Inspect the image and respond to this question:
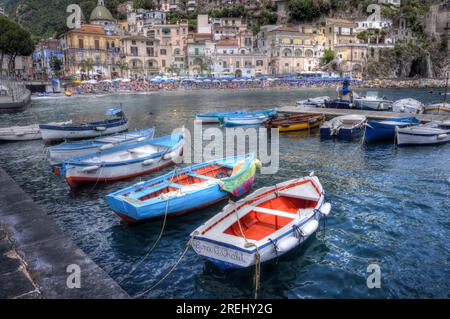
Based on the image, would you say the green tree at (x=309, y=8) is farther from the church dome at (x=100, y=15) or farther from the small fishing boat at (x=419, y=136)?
the small fishing boat at (x=419, y=136)

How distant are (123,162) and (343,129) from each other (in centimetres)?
1494

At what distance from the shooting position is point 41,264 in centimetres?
727

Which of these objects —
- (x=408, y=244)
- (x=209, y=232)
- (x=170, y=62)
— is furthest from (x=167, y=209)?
(x=170, y=62)

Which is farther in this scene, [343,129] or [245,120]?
[245,120]

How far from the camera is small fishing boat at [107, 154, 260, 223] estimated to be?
11.4 m

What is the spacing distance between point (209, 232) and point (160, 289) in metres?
1.68

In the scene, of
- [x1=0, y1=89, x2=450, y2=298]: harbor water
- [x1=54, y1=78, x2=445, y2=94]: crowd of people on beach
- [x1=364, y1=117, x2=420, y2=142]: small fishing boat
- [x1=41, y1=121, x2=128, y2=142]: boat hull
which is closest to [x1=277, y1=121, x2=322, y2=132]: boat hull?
Answer: [x1=364, y1=117, x2=420, y2=142]: small fishing boat

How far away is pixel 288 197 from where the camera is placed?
1155 cm

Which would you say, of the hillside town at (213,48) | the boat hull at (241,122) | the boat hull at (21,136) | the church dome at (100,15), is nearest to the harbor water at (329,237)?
the boat hull at (21,136)

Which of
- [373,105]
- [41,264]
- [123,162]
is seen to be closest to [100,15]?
[373,105]

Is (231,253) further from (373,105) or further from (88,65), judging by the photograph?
(88,65)

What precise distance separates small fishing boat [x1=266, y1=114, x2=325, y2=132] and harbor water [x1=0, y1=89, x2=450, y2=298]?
8295 mm

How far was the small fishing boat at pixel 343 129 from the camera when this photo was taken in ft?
82.4
